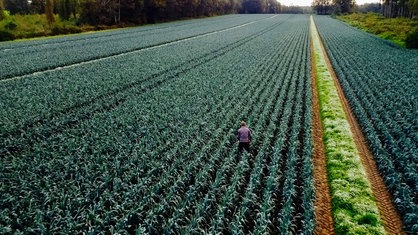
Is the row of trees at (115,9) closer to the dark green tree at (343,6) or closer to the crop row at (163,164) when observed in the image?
the crop row at (163,164)

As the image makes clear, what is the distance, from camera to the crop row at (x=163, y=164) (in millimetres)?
9211

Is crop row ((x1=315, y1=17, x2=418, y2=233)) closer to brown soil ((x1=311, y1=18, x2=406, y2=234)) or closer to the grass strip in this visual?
brown soil ((x1=311, y1=18, x2=406, y2=234))

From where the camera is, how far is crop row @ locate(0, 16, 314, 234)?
30.2ft

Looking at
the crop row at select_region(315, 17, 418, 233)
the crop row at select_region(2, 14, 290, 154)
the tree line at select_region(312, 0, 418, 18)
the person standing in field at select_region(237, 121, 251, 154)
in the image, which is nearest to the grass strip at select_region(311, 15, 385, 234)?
the crop row at select_region(315, 17, 418, 233)

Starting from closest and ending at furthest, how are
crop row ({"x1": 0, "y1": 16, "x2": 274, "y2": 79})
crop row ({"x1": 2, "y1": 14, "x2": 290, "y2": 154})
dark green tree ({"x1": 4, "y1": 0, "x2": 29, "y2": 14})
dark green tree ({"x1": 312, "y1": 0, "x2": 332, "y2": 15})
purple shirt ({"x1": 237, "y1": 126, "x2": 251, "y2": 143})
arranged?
purple shirt ({"x1": 237, "y1": 126, "x2": 251, "y2": 143}) → crop row ({"x1": 2, "y1": 14, "x2": 290, "y2": 154}) → crop row ({"x1": 0, "y1": 16, "x2": 274, "y2": 79}) → dark green tree ({"x1": 4, "y1": 0, "x2": 29, "y2": 14}) → dark green tree ({"x1": 312, "y1": 0, "x2": 332, "y2": 15})

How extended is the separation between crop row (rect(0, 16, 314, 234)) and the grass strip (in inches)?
41.3

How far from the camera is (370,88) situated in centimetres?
2403

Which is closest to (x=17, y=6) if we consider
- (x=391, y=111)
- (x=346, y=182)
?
(x=391, y=111)

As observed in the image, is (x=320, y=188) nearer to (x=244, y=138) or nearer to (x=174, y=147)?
(x=244, y=138)

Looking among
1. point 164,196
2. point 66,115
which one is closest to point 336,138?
point 164,196

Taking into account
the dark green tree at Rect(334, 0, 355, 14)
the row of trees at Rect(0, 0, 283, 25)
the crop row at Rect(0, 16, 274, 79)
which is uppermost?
the dark green tree at Rect(334, 0, 355, 14)

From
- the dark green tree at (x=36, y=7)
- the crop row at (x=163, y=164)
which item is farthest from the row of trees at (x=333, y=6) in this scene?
the crop row at (x=163, y=164)

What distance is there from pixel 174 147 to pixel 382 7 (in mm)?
170134

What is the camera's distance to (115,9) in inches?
2844
